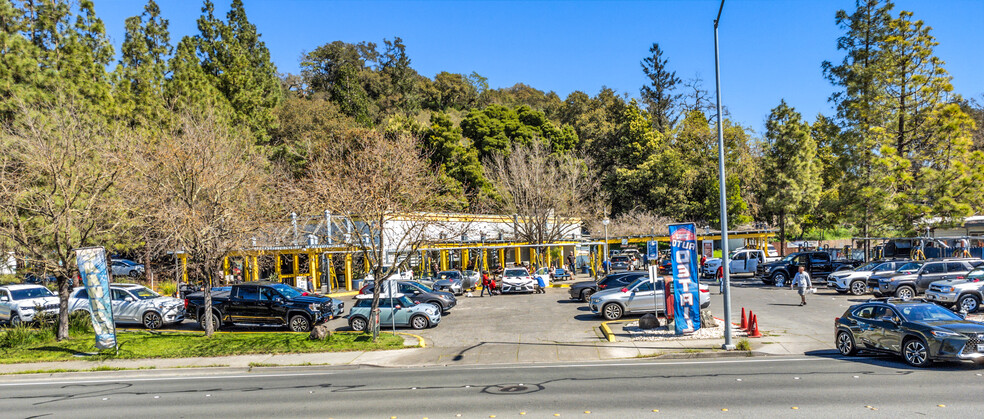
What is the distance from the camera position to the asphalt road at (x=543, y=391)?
10.4 m

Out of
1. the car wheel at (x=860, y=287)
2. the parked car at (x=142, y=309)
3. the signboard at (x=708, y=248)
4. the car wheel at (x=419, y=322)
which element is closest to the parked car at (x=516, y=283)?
the car wheel at (x=419, y=322)

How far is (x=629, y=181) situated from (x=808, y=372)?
5138cm

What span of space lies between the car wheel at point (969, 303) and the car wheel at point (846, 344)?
31.4 ft

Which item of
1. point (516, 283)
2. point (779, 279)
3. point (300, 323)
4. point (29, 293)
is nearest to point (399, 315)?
point (300, 323)

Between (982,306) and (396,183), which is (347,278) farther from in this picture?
(982,306)

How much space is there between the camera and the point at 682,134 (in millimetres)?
68750

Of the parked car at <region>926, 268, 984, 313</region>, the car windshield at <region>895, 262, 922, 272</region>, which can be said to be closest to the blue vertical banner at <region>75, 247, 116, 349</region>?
the parked car at <region>926, 268, 984, 313</region>

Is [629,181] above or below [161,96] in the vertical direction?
below

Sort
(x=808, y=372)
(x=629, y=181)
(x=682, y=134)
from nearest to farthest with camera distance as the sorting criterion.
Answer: (x=808, y=372) → (x=629, y=181) → (x=682, y=134)

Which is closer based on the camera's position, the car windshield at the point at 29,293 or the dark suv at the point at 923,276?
the car windshield at the point at 29,293

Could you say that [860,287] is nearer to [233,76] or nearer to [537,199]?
[537,199]

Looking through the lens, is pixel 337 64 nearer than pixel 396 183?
No

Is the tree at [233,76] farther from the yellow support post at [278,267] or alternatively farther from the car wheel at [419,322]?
the car wheel at [419,322]

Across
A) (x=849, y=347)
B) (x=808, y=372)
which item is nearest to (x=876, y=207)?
(x=849, y=347)
